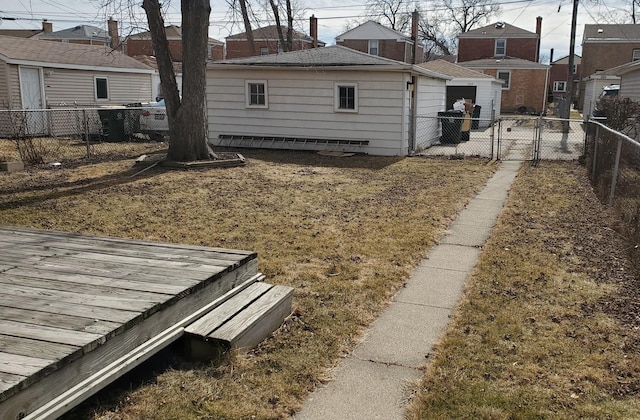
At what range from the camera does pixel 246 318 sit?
4.03m

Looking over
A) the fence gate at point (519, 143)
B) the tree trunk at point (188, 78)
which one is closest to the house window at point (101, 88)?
the tree trunk at point (188, 78)

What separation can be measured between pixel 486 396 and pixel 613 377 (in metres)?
0.93

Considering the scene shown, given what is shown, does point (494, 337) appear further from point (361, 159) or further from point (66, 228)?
point (361, 159)

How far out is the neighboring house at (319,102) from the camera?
15781mm

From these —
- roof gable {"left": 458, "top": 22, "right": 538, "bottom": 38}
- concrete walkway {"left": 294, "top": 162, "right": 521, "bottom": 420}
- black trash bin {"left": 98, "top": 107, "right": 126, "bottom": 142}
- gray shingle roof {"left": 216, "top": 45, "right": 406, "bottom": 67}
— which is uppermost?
roof gable {"left": 458, "top": 22, "right": 538, "bottom": 38}

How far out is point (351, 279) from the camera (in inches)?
220

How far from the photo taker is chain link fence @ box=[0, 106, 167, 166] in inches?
589

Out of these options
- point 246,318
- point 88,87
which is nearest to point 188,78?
point 246,318

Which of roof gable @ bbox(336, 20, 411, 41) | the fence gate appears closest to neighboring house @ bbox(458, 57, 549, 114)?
roof gable @ bbox(336, 20, 411, 41)

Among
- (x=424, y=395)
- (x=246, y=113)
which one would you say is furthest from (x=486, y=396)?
(x=246, y=113)

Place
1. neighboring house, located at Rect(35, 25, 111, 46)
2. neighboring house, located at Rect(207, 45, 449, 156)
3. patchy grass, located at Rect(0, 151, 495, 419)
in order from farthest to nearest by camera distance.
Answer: neighboring house, located at Rect(35, 25, 111, 46) → neighboring house, located at Rect(207, 45, 449, 156) → patchy grass, located at Rect(0, 151, 495, 419)

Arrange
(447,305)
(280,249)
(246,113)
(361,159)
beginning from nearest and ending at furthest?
(447,305) < (280,249) < (361,159) < (246,113)

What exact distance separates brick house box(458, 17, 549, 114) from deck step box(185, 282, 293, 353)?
38.4 m

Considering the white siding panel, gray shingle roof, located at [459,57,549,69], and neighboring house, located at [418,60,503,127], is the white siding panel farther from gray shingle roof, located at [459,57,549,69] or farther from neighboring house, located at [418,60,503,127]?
gray shingle roof, located at [459,57,549,69]
